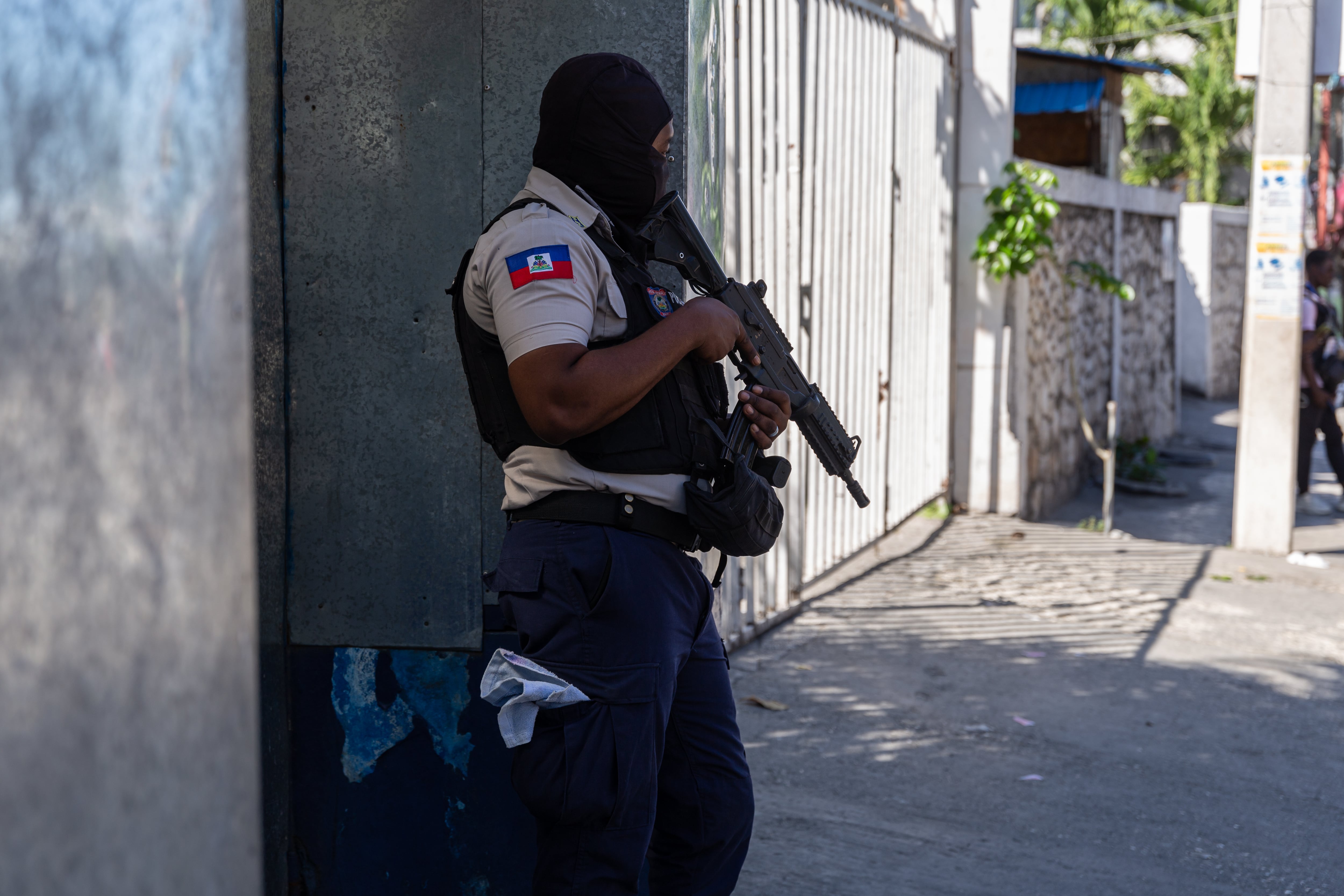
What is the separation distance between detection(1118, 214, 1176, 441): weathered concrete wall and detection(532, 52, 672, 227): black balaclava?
9203mm

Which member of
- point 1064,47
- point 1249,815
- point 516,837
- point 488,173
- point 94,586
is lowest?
point 1249,815

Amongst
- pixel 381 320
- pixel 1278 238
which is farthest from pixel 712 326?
pixel 1278 238

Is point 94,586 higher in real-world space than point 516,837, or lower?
higher

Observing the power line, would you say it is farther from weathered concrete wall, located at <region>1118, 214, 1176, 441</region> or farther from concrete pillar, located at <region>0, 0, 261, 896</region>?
concrete pillar, located at <region>0, 0, 261, 896</region>

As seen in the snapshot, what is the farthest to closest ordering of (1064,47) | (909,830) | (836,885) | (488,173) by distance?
(1064,47), (909,830), (836,885), (488,173)

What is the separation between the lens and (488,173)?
249 cm

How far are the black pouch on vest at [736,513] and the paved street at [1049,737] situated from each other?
46.8 inches

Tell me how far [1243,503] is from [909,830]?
15.4 feet

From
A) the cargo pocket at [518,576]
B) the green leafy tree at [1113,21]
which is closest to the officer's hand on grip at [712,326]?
the cargo pocket at [518,576]

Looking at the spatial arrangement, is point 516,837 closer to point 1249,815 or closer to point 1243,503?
point 1249,815

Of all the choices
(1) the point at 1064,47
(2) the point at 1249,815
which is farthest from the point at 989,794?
(1) the point at 1064,47

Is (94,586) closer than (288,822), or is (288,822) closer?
(94,586)

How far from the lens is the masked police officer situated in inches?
73.3

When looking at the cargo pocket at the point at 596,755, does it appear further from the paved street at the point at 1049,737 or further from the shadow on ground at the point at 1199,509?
the shadow on ground at the point at 1199,509
